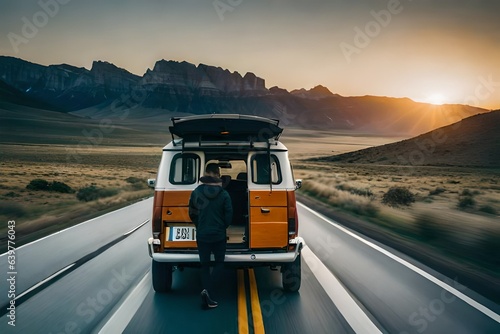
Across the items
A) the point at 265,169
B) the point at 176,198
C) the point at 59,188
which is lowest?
the point at 59,188

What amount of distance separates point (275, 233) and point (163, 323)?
202 cm

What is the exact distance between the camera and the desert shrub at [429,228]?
13.0 metres

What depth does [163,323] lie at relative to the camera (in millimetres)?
5742

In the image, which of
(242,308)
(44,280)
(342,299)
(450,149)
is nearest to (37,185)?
(44,280)

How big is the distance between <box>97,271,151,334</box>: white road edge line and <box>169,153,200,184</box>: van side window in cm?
172

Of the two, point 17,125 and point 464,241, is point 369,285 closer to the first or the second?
point 464,241

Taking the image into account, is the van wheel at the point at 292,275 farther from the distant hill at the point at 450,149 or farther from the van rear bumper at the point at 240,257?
the distant hill at the point at 450,149

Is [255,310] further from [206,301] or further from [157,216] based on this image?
[157,216]

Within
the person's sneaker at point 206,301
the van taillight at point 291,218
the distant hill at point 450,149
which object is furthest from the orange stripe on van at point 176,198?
the distant hill at point 450,149

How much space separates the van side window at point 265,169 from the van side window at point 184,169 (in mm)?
Result: 891

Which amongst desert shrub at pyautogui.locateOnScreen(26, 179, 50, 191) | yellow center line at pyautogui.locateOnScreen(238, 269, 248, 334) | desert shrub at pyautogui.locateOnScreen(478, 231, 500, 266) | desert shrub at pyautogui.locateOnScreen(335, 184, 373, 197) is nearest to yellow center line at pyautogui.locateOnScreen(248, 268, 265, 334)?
yellow center line at pyautogui.locateOnScreen(238, 269, 248, 334)

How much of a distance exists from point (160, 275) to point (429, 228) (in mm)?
9464

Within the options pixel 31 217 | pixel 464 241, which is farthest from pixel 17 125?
pixel 464 241

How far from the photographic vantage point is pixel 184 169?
25.3 feet
